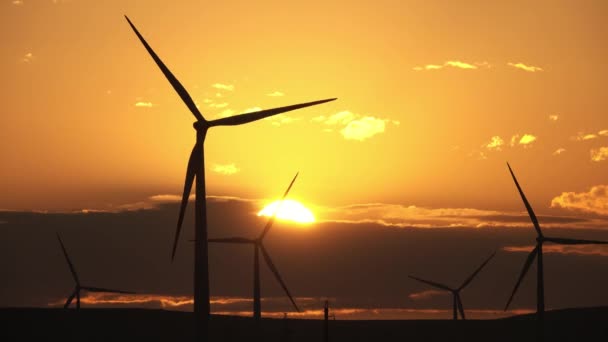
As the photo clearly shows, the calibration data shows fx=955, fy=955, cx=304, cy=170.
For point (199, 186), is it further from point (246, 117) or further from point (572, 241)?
point (572, 241)

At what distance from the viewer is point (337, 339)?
166000 mm

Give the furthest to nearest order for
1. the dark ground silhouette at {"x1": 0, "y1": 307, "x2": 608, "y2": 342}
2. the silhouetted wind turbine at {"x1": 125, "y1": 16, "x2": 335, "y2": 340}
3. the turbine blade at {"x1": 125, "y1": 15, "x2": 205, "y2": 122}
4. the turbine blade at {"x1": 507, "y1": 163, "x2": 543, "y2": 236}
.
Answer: the dark ground silhouette at {"x1": 0, "y1": 307, "x2": 608, "y2": 342}
the turbine blade at {"x1": 507, "y1": 163, "x2": 543, "y2": 236}
the turbine blade at {"x1": 125, "y1": 15, "x2": 205, "y2": 122}
the silhouetted wind turbine at {"x1": 125, "y1": 16, "x2": 335, "y2": 340}

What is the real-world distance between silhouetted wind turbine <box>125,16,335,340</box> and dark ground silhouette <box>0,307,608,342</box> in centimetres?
6713

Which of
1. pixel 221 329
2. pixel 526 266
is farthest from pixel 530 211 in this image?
pixel 221 329

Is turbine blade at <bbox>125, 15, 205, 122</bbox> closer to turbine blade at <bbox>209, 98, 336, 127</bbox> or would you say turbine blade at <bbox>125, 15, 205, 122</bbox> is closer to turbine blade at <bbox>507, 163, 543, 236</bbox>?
turbine blade at <bbox>209, 98, 336, 127</bbox>

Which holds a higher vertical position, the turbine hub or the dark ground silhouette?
the turbine hub

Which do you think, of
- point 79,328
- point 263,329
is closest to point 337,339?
point 263,329

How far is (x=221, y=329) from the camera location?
16775 centimetres

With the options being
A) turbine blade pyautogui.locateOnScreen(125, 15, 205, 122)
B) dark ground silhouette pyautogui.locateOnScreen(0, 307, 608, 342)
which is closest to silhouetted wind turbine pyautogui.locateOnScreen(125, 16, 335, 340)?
turbine blade pyautogui.locateOnScreen(125, 15, 205, 122)

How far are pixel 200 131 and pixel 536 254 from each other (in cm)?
5615

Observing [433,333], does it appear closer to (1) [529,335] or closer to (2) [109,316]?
(1) [529,335]

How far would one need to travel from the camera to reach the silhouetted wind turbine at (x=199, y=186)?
234 ft

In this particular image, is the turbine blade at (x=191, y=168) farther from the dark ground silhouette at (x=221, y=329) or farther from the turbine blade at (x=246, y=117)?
the dark ground silhouette at (x=221, y=329)

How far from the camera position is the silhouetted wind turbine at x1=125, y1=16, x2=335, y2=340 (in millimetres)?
71375
